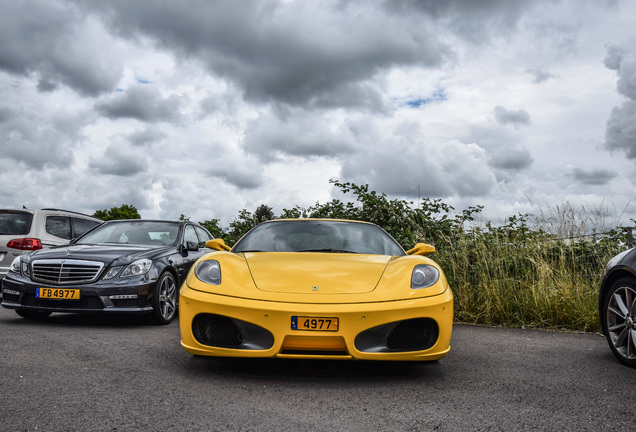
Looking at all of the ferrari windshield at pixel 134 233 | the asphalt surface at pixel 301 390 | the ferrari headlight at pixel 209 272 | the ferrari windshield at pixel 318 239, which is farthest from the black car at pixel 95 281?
the ferrari headlight at pixel 209 272

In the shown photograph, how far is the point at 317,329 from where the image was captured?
12.3 feet

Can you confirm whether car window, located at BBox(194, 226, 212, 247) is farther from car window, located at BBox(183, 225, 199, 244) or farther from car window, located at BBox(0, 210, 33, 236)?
car window, located at BBox(0, 210, 33, 236)

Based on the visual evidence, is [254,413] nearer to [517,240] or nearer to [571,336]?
[571,336]

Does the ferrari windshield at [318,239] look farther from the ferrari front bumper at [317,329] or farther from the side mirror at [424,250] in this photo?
the ferrari front bumper at [317,329]

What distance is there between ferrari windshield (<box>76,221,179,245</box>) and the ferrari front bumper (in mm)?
4065

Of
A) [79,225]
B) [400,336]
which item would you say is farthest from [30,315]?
[400,336]

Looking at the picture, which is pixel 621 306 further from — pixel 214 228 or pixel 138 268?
pixel 214 228

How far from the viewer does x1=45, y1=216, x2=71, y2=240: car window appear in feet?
31.7

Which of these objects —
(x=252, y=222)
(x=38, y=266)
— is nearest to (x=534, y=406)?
(x=38, y=266)

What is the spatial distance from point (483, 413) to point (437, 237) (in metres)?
7.05

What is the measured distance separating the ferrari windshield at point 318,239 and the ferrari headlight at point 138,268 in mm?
1913

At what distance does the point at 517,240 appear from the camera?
888 cm

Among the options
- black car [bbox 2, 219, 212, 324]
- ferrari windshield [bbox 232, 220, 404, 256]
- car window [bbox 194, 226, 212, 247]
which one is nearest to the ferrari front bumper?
ferrari windshield [bbox 232, 220, 404, 256]

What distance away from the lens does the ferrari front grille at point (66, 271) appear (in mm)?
6500
